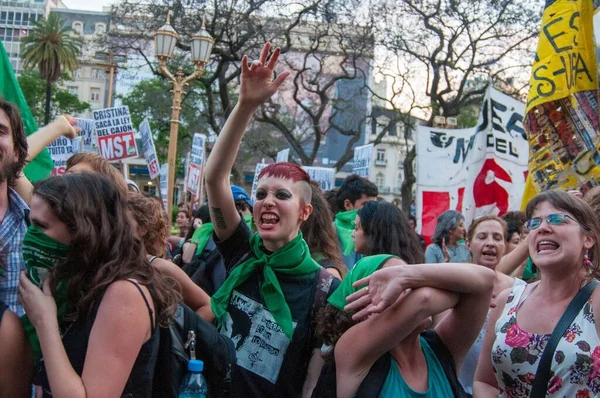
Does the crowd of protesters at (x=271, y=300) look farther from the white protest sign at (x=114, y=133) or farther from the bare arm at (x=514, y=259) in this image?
the white protest sign at (x=114, y=133)

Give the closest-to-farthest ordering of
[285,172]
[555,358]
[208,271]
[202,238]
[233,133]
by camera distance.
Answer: [555,358] < [233,133] < [285,172] < [208,271] < [202,238]

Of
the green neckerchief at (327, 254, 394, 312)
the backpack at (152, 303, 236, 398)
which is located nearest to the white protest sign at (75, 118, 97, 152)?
the backpack at (152, 303, 236, 398)

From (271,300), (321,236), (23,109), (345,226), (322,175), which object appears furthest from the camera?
(322,175)

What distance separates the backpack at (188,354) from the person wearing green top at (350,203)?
2.62 m

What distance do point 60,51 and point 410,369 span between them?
4058cm

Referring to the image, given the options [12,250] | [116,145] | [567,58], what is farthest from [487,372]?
[116,145]

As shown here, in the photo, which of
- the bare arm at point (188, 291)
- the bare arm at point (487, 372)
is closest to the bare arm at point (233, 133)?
the bare arm at point (188, 291)

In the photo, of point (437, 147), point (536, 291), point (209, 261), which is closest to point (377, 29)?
point (437, 147)

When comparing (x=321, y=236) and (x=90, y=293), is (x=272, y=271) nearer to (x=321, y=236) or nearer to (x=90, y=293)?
(x=90, y=293)

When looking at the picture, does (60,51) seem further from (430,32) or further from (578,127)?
(578,127)

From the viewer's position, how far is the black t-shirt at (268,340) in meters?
2.68

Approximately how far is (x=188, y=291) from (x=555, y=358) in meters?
1.68

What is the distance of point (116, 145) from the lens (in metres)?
9.86

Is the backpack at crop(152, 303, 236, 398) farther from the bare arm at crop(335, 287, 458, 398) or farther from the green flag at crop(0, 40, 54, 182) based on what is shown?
the green flag at crop(0, 40, 54, 182)
